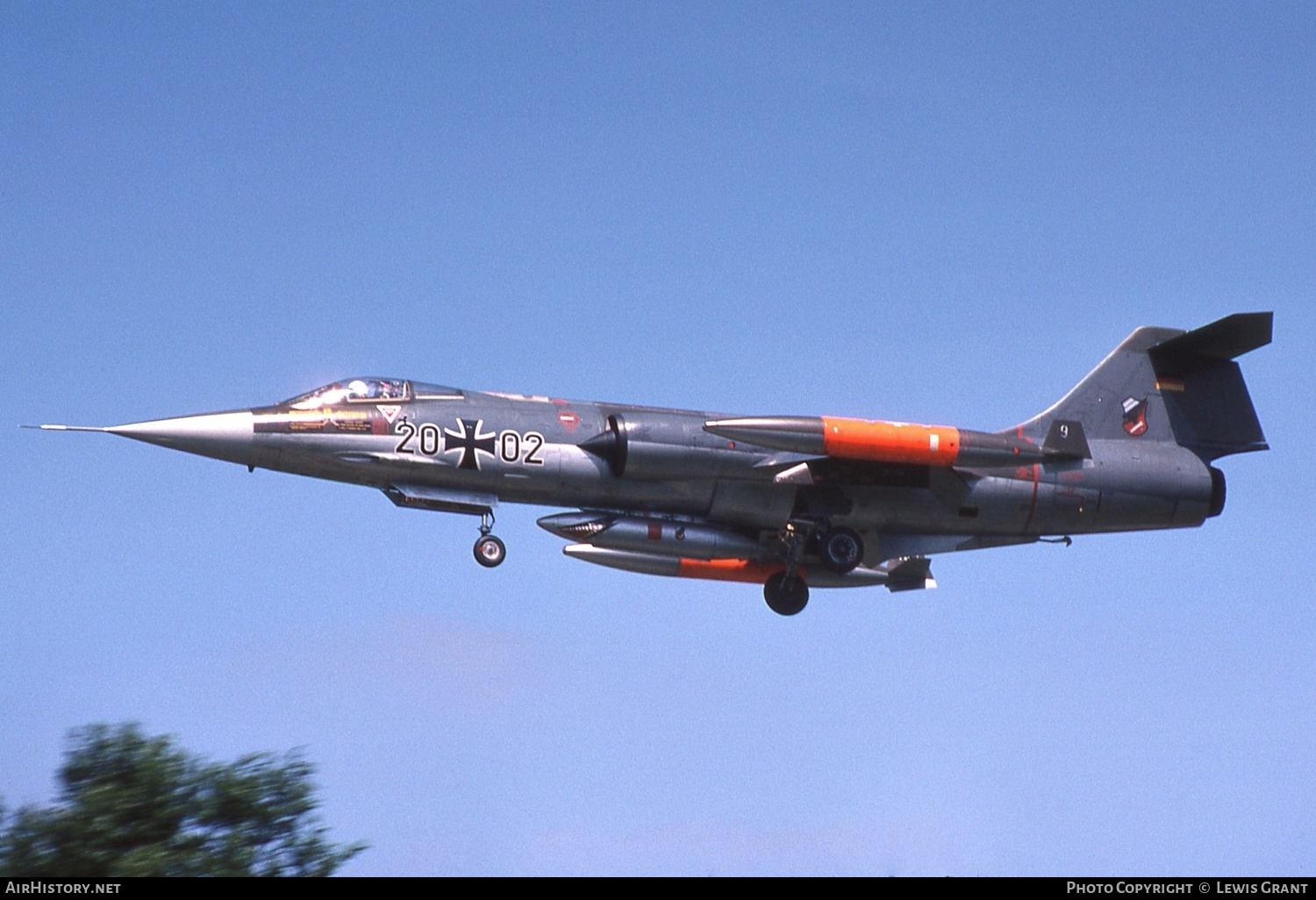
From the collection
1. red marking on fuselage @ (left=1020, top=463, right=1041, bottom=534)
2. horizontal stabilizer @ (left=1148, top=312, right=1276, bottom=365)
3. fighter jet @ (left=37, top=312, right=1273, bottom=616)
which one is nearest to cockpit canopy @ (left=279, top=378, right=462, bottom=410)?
fighter jet @ (left=37, top=312, right=1273, bottom=616)

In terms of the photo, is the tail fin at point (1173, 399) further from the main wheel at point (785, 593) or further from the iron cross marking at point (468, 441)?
the iron cross marking at point (468, 441)

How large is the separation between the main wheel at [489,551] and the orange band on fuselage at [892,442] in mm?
4647

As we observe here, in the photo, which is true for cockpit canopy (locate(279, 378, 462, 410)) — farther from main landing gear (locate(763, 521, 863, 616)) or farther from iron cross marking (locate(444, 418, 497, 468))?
main landing gear (locate(763, 521, 863, 616))

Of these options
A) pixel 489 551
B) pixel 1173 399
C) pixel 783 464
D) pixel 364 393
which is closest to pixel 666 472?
pixel 783 464

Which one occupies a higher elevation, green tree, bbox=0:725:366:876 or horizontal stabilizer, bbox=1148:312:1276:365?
horizontal stabilizer, bbox=1148:312:1276:365

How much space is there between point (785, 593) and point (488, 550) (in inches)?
192

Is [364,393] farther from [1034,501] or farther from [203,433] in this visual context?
[1034,501]

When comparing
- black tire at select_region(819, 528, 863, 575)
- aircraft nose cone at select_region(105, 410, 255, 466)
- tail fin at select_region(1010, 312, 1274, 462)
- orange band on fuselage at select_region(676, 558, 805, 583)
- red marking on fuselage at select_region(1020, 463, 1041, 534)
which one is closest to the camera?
aircraft nose cone at select_region(105, 410, 255, 466)

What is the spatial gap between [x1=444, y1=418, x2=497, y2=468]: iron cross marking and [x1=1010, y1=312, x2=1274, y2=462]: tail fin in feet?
26.9

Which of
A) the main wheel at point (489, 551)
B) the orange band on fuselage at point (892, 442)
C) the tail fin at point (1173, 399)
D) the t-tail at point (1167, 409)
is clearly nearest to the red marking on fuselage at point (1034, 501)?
the t-tail at point (1167, 409)

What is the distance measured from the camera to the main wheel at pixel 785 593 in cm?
2466

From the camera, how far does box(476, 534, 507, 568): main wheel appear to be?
22344mm

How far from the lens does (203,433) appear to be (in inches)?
864
